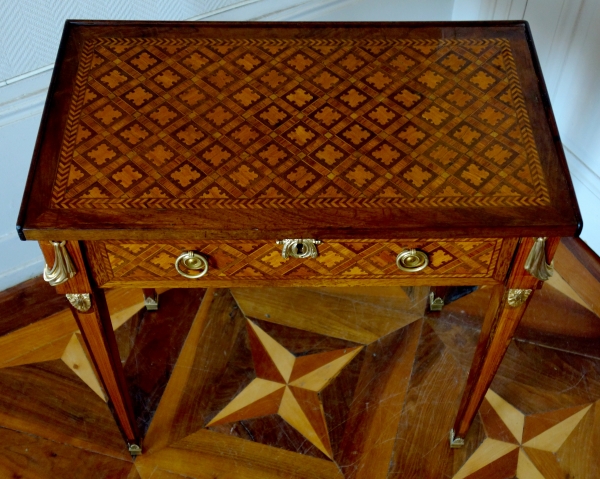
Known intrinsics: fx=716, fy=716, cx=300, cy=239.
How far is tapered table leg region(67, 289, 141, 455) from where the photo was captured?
2.82 feet

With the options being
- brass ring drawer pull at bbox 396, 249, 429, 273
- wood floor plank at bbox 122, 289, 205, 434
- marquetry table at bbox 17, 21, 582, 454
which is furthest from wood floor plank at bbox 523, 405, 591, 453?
wood floor plank at bbox 122, 289, 205, 434

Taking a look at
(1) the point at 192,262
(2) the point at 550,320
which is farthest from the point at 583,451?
(1) the point at 192,262

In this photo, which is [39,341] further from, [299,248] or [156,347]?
[299,248]

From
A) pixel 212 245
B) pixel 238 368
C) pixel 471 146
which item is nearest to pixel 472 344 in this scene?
pixel 238 368

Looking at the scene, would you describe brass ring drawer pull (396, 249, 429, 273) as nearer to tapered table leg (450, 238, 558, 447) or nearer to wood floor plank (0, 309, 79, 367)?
tapered table leg (450, 238, 558, 447)

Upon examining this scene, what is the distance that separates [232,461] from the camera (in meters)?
1.13

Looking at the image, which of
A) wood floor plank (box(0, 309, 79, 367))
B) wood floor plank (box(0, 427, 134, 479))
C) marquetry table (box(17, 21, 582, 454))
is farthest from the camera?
wood floor plank (box(0, 309, 79, 367))

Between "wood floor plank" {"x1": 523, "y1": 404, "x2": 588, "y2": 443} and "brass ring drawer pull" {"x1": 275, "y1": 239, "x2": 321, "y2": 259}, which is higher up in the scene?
"brass ring drawer pull" {"x1": 275, "y1": 239, "x2": 321, "y2": 259}

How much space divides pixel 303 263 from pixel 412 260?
4.9 inches

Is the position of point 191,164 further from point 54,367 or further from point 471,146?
point 54,367

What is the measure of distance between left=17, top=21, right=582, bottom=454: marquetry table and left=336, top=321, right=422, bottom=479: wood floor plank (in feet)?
0.83

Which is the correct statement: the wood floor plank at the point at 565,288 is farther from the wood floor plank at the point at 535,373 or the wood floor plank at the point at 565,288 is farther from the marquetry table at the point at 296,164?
the marquetry table at the point at 296,164

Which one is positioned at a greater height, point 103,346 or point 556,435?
point 103,346

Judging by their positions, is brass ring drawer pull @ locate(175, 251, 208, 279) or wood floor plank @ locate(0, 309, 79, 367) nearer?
brass ring drawer pull @ locate(175, 251, 208, 279)
